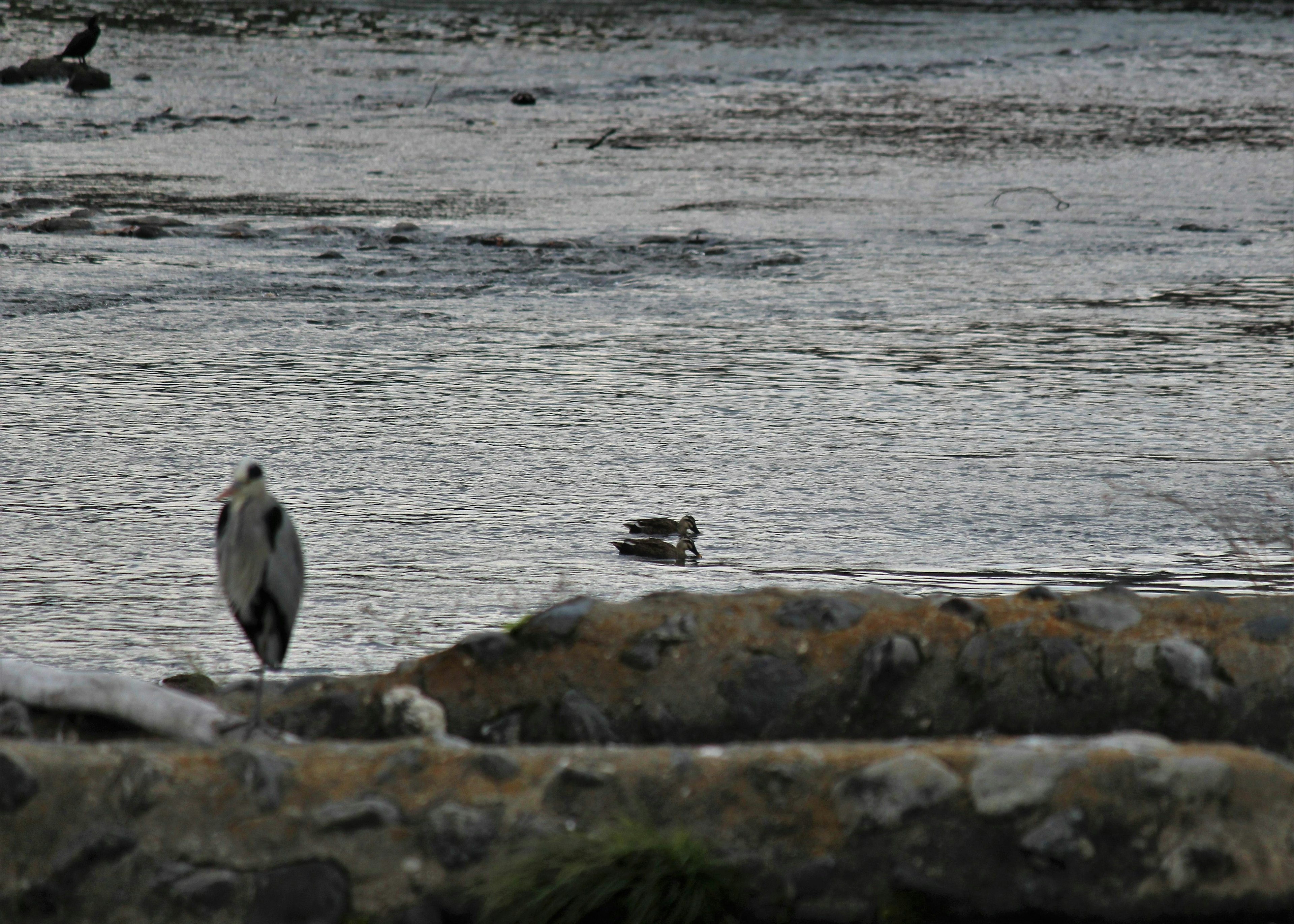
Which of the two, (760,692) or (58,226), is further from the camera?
(58,226)

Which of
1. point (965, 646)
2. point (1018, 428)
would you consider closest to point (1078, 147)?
point (1018, 428)

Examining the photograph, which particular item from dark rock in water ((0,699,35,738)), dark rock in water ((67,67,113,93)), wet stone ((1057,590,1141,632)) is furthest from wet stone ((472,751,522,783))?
dark rock in water ((67,67,113,93))

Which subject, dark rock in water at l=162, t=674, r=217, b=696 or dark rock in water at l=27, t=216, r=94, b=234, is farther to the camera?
dark rock in water at l=27, t=216, r=94, b=234

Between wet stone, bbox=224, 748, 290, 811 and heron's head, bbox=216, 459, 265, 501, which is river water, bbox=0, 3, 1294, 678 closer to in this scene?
heron's head, bbox=216, 459, 265, 501

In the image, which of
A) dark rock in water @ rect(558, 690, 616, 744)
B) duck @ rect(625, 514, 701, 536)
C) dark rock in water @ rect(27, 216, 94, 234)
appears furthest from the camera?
dark rock in water @ rect(27, 216, 94, 234)

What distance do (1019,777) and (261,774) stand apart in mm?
1075

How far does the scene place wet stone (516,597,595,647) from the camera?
10.5 feet

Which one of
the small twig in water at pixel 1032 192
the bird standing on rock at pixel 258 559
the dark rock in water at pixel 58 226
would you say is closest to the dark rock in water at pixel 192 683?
the bird standing on rock at pixel 258 559

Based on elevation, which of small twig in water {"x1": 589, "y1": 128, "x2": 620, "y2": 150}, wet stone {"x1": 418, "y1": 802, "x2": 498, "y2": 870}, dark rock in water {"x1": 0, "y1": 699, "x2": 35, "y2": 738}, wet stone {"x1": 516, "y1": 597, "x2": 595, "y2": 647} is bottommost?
small twig in water {"x1": 589, "y1": 128, "x2": 620, "y2": 150}

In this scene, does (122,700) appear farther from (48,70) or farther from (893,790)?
(48,70)

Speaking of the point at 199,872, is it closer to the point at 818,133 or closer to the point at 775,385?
the point at 775,385

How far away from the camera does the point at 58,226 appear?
10.9m

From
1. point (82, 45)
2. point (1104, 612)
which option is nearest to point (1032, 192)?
point (1104, 612)

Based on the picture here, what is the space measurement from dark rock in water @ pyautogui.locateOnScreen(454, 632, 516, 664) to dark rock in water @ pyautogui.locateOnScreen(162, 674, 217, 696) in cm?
69
